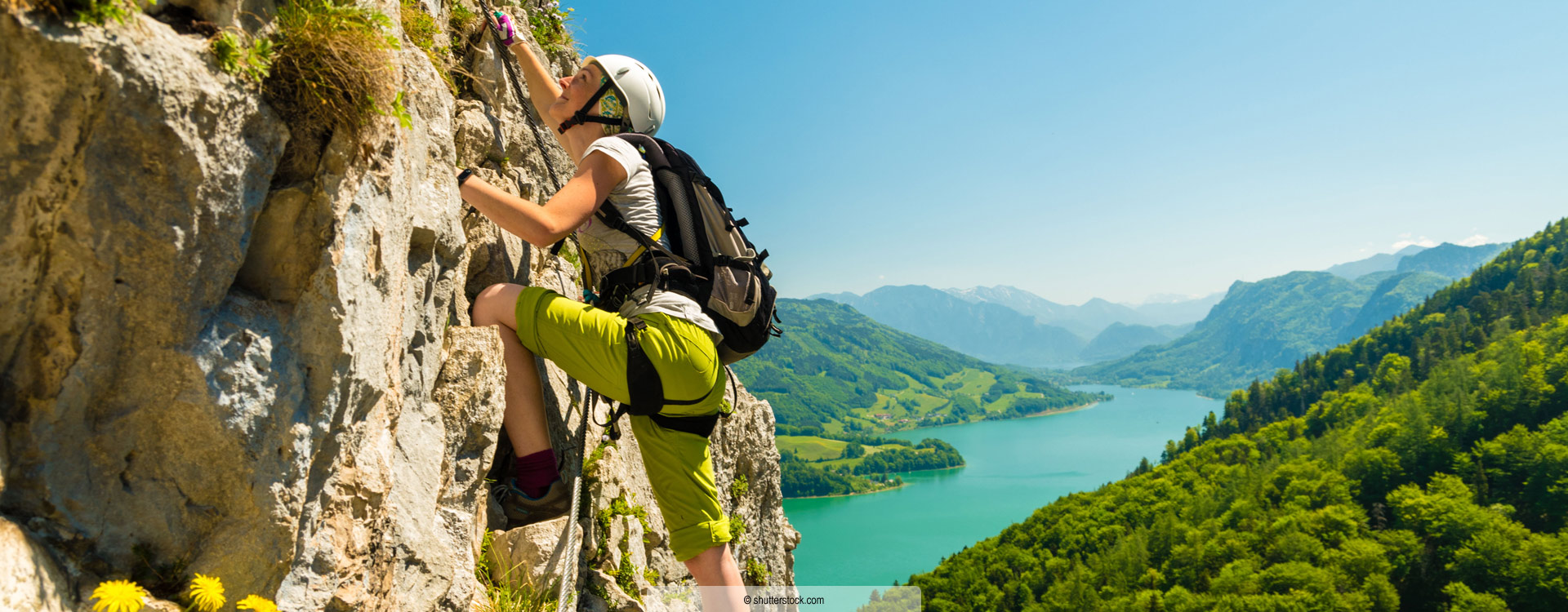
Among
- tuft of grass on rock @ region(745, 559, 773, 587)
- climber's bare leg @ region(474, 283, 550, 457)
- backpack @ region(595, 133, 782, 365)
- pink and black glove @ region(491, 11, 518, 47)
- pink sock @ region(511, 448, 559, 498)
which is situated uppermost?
pink and black glove @ region(491, 11, 518, 47)

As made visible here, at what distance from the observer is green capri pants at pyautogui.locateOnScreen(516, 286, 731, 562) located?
3627mm

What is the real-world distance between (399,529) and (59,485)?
1391mm

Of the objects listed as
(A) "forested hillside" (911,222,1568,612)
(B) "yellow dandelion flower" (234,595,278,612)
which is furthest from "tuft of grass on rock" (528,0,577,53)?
(A) "forested hillside" (911,222,1568,612)

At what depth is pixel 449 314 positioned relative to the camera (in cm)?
417

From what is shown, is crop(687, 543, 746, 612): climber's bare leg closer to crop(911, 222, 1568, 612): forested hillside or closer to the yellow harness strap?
the yellow harness strap

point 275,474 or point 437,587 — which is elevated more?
point 275,474

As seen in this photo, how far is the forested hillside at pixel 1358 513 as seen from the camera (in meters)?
47.5

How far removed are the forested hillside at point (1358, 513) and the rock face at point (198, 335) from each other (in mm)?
56865

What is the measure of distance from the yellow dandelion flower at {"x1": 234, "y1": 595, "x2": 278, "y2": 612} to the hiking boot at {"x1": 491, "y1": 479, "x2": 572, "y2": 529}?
220cm

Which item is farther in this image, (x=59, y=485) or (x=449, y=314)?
(x=449, y=314)

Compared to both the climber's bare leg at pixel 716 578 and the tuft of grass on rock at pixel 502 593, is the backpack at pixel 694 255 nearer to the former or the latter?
the climber's bare leg at pixel 716 578

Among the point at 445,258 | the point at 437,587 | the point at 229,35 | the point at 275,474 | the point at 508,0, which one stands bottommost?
the point at 437,587

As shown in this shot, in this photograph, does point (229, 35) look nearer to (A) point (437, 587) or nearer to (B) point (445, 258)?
(B) point (445, 258)

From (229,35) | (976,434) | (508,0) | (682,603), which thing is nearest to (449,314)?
(229,35)
